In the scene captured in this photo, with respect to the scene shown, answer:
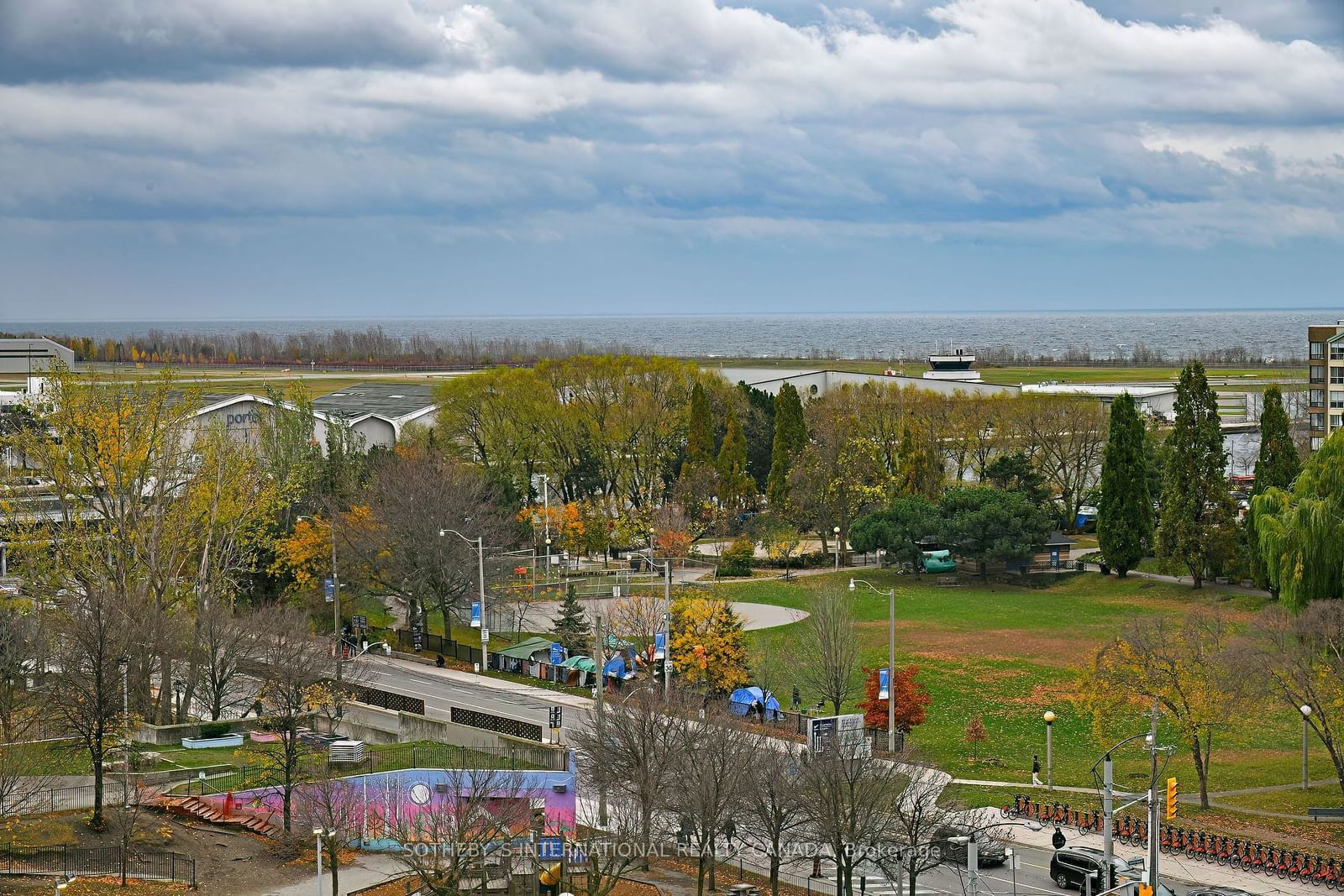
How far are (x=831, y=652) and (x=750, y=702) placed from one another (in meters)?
3.31

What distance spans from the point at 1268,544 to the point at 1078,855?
82.0ft

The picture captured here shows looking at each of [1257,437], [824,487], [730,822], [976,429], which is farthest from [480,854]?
[1257,437]

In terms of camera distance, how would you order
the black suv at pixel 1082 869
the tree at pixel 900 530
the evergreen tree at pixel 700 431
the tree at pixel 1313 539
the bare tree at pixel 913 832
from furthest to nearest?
the evergreen tree at pixel 700 431 < the tree at pixel 900 530 < the tree at pixel 1313 539 < the black suv at pixel 1082 869 < the bare tree at pixel 913 832

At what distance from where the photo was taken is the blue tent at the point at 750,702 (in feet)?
169

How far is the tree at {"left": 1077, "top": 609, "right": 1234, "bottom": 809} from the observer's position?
4131cm

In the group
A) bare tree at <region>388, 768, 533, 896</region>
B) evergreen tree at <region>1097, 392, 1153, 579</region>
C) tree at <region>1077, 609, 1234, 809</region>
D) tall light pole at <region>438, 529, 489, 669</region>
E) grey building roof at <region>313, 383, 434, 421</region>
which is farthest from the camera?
grey building roof at <region>313, 383, 434, 421</region>

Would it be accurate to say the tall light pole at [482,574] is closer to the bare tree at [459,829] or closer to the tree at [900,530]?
the bare tree at [459,829]

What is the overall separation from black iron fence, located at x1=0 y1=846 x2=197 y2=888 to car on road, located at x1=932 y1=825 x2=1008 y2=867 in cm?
1773

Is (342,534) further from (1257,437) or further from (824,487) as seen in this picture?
(1257,437)

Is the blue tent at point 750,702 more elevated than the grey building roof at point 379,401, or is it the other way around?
the grey building roof at point 379,401

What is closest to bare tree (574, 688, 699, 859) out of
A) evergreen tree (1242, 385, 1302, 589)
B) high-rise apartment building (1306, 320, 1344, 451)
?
evergreen tree (1242, 385, 1302, 589)

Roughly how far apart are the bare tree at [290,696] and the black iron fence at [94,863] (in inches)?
114

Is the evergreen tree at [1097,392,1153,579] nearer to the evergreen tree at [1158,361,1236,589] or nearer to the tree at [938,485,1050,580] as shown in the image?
the evergreen tree at [1158,361,1236,589]

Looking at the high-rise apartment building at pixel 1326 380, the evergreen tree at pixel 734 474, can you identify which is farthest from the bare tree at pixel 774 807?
the high-rise apartment building at pixel 1326 380
